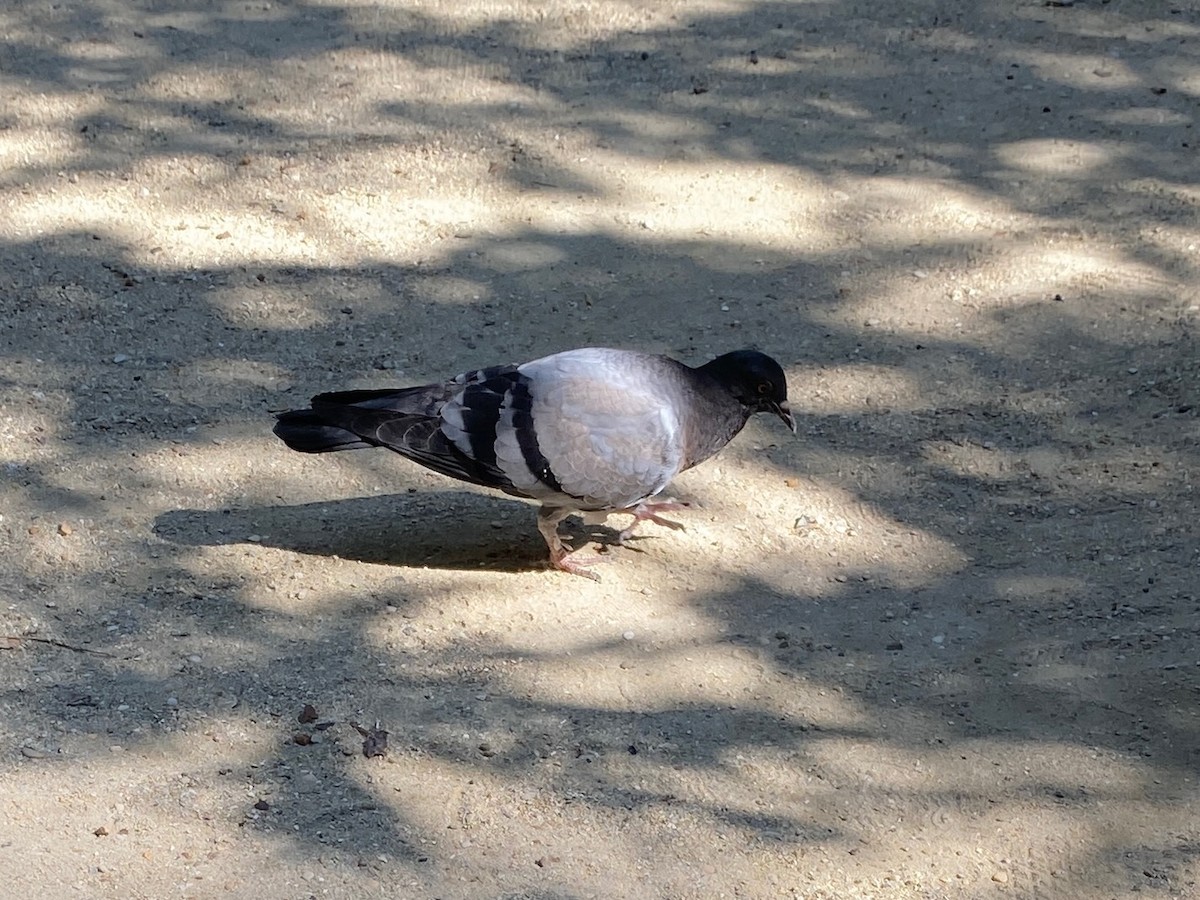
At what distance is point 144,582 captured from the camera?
4.75m

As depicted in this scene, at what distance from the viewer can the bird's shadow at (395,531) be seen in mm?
4965

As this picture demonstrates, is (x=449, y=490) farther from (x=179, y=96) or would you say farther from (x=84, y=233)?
(x=179, y=96)

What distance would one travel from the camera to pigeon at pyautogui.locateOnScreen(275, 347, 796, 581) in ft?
15.0

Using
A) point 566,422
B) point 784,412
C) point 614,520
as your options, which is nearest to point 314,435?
point 566,422

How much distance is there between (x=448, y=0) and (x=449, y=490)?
3923mm

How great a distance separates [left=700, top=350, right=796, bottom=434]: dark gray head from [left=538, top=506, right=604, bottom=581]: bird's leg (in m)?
0.68

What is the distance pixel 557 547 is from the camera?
4.91 m

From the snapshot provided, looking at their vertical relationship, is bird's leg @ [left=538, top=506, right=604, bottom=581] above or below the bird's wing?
below

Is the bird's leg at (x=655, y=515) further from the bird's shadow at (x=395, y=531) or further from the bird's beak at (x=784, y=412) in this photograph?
the bird's beak at (x=784, y=412)

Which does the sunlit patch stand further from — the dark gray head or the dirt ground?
the dark gray head

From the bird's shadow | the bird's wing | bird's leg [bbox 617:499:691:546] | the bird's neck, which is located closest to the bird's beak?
the bird's neck

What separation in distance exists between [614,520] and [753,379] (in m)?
0.88

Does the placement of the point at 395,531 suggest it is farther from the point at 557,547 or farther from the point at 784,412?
the point at 784,412

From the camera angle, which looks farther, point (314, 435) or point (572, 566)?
point (572, 566)
